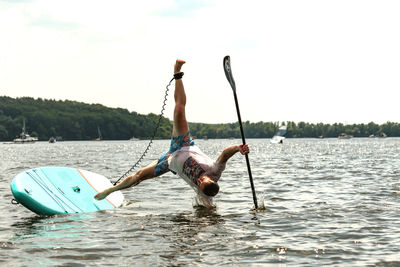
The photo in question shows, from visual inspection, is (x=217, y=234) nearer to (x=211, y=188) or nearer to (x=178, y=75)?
(x=211, y=188)

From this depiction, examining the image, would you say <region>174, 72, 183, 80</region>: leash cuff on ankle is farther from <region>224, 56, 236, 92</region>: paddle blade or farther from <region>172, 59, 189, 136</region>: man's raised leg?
<region>224, 56, 236, 92</region>: paddle blade

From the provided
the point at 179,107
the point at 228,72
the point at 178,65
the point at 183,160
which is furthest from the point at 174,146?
the point at 228,72

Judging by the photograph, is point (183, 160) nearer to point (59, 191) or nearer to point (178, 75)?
point (178, 75)

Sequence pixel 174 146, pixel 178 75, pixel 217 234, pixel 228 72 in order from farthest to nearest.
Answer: pixel 228 72 → pixel 174 146 → pixel 178 75 → pixel 217 234

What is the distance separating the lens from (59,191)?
1148 centimetres

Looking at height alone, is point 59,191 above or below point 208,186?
below

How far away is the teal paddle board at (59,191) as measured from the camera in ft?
34.4

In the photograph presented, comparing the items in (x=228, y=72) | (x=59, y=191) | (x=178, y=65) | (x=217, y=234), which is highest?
(x=178, y=65)

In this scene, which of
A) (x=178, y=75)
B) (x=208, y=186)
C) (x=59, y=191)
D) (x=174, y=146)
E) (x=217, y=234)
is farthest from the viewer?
(x=59, y=191)

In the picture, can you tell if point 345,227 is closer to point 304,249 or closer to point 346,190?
point 304,249

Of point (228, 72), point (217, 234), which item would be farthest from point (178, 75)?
point (217, 234)

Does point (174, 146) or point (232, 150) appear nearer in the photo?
point (232, 150)

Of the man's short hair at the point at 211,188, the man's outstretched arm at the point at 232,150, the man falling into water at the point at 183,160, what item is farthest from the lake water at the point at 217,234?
the man's outstretched arm at the point at 232,150

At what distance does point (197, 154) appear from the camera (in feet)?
34.7
